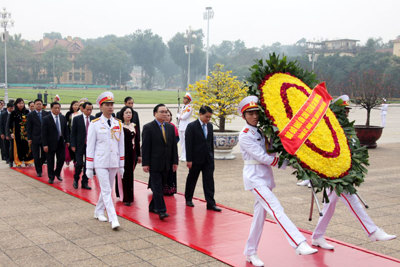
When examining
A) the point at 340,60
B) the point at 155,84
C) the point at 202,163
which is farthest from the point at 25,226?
the point at 155,84

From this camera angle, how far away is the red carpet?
4.84 m

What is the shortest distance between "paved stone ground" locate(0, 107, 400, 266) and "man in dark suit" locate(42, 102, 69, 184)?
0.42 meters

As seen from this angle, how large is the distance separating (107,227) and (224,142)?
6.39 meters

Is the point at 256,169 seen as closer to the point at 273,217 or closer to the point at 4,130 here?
the point at 273,217

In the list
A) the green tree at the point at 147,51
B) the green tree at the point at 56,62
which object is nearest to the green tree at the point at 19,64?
the green tree at the point at 56,62

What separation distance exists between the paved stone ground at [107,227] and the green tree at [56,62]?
89.6 m

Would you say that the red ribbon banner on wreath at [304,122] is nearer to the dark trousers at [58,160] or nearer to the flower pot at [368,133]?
the dark trousers at [58,160]

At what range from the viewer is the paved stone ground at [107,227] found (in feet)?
16.1

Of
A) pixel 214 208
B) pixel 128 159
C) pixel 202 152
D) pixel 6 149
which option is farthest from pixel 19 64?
pixel 214 208

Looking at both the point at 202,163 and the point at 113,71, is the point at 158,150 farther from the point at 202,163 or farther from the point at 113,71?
the point at 113,71

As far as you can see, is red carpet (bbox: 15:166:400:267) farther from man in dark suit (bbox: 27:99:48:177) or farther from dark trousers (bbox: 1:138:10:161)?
dark trousers (bbox: 1:138:10:161)

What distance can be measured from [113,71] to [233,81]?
3786 inches

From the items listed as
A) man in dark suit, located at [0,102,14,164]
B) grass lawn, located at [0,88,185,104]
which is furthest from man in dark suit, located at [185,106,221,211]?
grass lawn, located at [0,88,185,104]

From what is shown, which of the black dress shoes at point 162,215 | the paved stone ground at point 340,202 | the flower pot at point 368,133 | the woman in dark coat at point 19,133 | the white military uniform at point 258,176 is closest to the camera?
the white military uniform at point 258,176
